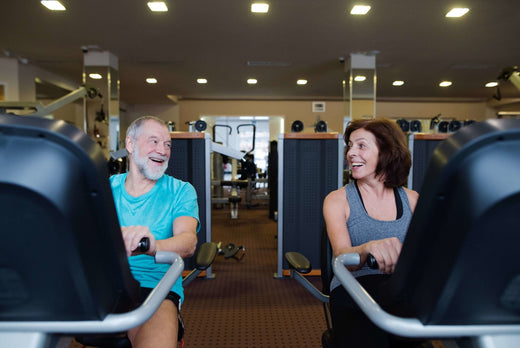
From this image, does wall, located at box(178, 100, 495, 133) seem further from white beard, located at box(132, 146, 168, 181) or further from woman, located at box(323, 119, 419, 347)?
white beard, located at box(132, 146, 168, 181)

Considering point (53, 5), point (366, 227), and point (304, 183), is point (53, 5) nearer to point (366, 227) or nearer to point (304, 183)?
point (304, 183)

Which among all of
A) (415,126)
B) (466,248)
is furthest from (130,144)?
(415,126)

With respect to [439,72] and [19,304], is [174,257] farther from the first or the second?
[439,72]

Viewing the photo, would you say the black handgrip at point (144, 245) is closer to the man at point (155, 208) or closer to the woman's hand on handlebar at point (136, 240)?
the woman's hand on handlebar at point (136, 240)

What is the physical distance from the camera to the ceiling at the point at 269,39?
13.5ft

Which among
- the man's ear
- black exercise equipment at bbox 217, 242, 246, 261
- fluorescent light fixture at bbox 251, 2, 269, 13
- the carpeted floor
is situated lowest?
the carpeted floor

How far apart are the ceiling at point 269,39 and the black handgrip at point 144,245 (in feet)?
12.1

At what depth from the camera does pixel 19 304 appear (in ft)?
1.81

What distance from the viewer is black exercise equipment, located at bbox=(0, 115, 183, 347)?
1.49ft

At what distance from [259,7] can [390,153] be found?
3.23 meters

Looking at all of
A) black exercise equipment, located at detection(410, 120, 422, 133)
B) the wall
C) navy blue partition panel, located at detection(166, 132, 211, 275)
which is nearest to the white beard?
navy blue partition panel, located at detection(166, 132, 211, 275)

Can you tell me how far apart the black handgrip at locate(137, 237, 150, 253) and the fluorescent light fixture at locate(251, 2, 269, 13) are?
12.3 feet

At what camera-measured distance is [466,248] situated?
0.49 meters

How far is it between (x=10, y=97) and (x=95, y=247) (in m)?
7.24
